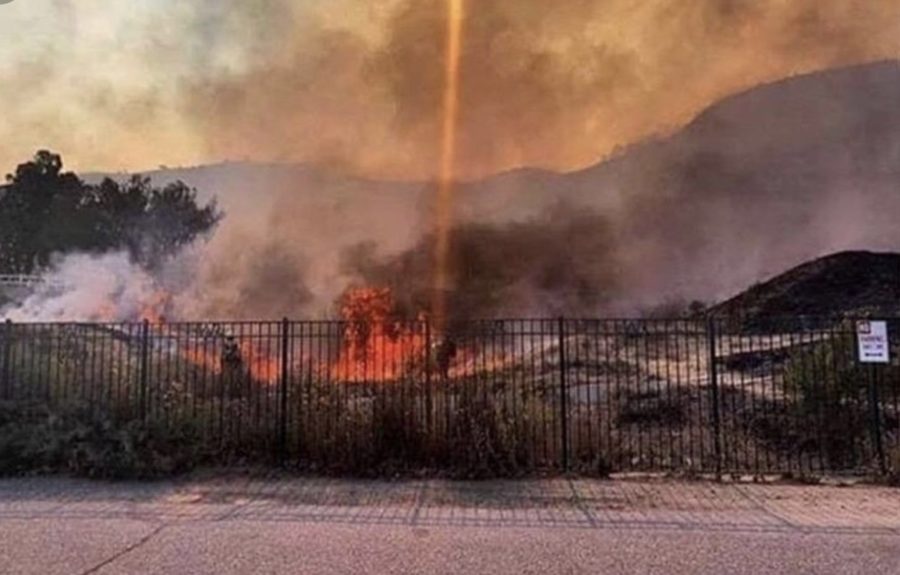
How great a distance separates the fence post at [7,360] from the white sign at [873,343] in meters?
10.6

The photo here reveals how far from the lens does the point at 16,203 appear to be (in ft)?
137

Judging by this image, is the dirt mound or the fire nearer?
the fire

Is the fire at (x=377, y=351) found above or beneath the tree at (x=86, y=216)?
→ beneath

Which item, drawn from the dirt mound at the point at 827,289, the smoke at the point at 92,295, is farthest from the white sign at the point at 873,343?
the smoke at the point at 92,295

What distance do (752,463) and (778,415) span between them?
2.42m

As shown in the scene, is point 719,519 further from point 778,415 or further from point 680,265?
point 680,265

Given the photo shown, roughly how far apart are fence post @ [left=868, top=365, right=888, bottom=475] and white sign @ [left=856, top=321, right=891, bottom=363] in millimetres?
298

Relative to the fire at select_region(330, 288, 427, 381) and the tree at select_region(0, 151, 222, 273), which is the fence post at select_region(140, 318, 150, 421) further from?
the tree at select_region(0, 151, 222, 273)

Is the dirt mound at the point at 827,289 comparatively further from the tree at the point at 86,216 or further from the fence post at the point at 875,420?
the tree at the point at 86,216

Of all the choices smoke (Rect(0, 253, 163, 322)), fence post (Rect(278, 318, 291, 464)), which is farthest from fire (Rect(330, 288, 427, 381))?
smoke (Rect(0, 253, 163, 322))

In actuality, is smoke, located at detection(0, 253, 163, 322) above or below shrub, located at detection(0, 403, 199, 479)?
above

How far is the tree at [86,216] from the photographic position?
34719 millimetres

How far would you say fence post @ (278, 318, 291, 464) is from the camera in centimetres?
1001

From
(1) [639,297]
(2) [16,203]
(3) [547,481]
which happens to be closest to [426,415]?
(3) [547,481]
